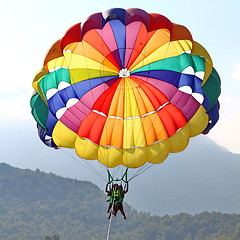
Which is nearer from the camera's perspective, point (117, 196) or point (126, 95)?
point (117, 196)

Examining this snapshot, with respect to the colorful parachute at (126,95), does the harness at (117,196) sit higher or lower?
lower

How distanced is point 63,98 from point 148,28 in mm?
4785

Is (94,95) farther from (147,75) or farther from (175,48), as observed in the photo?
(175,48)

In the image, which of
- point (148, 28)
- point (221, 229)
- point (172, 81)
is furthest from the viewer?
point (221, 229)

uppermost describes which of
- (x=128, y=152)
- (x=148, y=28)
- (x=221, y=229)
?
(x=221, y=229)

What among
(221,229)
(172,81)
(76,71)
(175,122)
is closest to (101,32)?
(76,71)

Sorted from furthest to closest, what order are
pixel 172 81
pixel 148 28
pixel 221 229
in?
pixel 221 229 → pixel 172 81 → pixel 148 28

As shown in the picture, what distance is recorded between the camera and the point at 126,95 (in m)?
22.2

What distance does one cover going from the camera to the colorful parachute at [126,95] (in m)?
21.0

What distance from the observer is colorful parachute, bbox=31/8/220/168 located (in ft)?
68.7

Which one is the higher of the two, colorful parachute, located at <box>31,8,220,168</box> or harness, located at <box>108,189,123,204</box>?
colorful parachute, located at <box>31,8,220,168</box>

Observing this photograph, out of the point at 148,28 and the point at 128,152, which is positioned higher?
the point at 148,28

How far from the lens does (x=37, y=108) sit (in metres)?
22.0

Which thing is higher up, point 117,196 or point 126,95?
point 126,95
